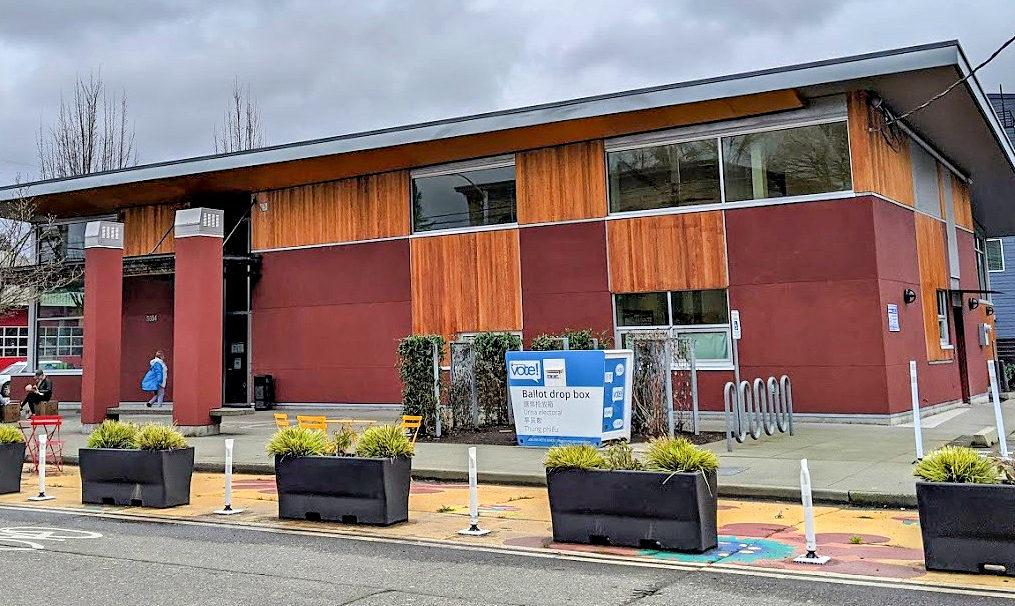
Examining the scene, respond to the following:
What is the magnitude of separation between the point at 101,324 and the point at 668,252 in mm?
13695

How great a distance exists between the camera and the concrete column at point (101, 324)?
21.4 meters

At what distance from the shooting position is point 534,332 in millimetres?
21953

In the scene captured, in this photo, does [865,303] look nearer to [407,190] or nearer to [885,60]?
[885,60]

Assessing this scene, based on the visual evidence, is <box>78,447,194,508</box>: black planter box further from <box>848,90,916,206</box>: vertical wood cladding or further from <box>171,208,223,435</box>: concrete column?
<box>848,90,916,206</box>: vertical wood cladding

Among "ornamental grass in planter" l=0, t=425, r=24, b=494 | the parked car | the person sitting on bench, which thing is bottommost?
"ornamental grass in planter" l=0, t=425, r=24, b=494

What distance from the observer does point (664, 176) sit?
67.5ft

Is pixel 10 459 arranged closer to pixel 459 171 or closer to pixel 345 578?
pixel 345 578

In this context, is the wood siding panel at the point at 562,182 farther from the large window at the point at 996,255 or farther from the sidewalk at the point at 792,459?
the large window at the point at 996,255

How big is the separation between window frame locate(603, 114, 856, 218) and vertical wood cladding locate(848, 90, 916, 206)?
4.9 inches

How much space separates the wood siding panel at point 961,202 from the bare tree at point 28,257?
2656 cm

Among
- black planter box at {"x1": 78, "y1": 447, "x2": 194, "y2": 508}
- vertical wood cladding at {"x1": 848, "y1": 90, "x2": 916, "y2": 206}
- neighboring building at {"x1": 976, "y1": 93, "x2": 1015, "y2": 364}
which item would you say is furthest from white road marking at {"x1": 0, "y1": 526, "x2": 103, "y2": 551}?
neighboring building at {"x1": 976, "y1": 93, "x2": 1015, "y2": 364}

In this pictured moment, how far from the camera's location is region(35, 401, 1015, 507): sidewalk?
10.8m

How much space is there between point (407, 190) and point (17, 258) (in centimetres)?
1525

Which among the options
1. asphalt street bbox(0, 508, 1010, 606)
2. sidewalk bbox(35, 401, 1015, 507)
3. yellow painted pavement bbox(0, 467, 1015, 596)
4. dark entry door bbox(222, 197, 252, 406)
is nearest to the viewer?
asphalt street bbox(0, 508, 1010, 606)
